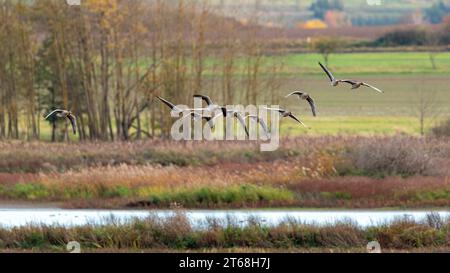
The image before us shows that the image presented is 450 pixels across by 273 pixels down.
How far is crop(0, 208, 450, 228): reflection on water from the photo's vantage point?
20016mm

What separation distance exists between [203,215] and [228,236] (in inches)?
165

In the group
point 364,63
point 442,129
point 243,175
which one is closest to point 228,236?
point 243,175

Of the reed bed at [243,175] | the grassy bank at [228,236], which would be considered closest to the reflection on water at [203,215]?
the grassy bank at [228,236]

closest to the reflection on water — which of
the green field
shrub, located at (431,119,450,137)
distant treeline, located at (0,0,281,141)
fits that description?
shrub, located at (431,119,450,137)

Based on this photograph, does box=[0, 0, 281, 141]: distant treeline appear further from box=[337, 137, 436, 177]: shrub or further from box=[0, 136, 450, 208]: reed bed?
box=[337, 137, 436, 177]: shrub

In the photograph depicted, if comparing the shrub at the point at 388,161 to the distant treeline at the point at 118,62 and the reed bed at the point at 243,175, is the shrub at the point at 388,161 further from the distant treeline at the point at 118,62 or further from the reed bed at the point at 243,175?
the distant treeline at the point at 118,62

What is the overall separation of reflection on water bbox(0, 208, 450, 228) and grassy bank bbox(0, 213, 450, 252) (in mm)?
696

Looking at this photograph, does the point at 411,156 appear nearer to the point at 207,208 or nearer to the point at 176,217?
the point at 207,208

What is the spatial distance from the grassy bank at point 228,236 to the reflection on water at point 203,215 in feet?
2.28

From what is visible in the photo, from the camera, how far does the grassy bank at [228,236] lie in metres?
18.1

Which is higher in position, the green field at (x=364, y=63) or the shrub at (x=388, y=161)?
the green field at (x=364, y=63)

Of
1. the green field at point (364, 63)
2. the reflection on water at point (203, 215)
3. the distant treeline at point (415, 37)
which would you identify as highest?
the distant treeline at point (415, 37)
